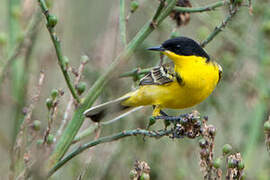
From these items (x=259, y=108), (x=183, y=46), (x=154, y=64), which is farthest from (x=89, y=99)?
(x=259, y=108)

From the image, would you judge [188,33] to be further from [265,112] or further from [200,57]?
[200,57]

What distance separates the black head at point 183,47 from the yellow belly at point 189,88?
105 mm

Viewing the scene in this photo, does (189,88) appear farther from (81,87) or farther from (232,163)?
(232,163)

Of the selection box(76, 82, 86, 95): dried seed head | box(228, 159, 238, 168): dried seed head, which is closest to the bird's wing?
box(76, 82, 86, 95): dried seed head

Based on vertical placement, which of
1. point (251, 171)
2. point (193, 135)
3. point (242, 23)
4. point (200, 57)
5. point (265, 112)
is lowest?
point (251, 171)

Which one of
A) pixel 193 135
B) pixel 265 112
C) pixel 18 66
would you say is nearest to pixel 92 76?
→ pixel 18 66

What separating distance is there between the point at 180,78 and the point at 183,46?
30 cm

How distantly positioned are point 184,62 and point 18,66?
154 centimetres

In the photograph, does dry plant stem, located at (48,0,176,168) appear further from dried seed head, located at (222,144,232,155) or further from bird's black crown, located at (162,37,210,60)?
dried seed head, located at (222,144,232,155)

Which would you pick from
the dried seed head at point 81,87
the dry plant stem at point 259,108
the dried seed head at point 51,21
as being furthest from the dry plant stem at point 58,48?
the dry plant stem at point 259,108

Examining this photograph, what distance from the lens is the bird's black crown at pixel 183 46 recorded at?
4.16 metres

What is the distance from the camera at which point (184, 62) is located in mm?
4348

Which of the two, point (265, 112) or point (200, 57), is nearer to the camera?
point (200, 57)

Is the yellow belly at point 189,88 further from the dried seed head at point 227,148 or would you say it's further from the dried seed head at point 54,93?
the dried seed head at point 54,93
